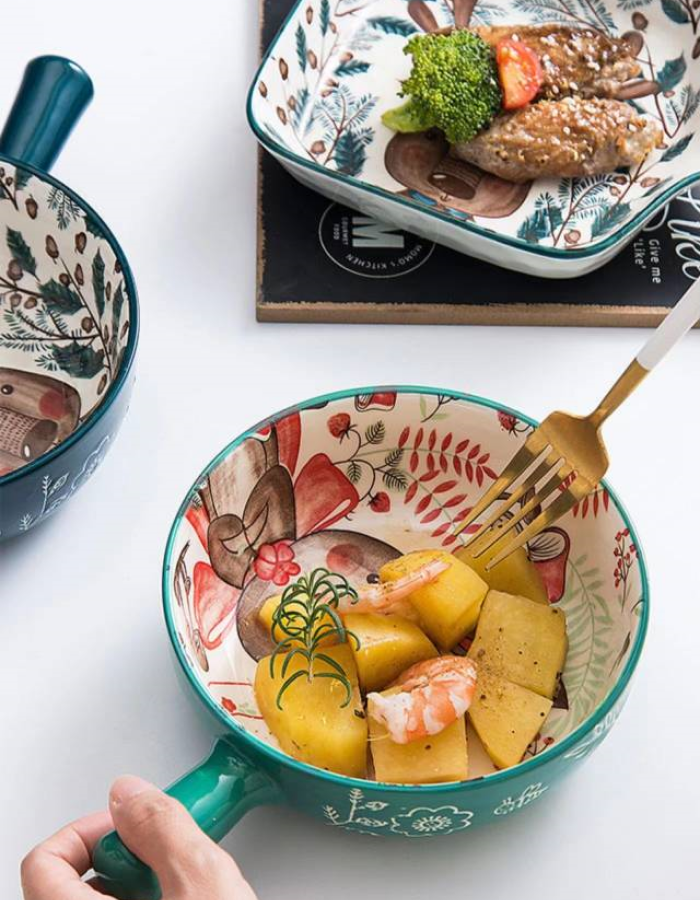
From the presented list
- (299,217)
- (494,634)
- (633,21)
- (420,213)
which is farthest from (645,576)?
(633,21)

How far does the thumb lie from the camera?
2.60ft

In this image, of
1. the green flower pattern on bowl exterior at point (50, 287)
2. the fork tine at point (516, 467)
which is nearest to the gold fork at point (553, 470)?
the fork tine at point (516, 467)

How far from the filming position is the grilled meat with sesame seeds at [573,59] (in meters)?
1.50

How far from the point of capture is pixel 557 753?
90cm

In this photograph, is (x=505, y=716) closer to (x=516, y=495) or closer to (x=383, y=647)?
(x=383, y=647)

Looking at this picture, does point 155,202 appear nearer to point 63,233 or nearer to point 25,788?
point 63,233

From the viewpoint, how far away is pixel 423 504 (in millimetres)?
1210

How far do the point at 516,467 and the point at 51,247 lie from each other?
57 cm

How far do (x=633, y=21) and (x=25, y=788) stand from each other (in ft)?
3.93

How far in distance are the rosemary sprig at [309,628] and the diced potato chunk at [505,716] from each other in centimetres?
11

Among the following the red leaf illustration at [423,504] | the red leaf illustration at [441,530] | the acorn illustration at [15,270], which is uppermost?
the acorn illustration at [15,270]

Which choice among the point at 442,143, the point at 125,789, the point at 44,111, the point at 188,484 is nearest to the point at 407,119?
the point at 442,143

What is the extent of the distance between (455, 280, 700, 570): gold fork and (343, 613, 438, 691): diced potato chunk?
12 cm

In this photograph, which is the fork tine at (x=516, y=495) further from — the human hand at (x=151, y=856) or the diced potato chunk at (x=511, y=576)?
the human hand at (x=151, y=856)
